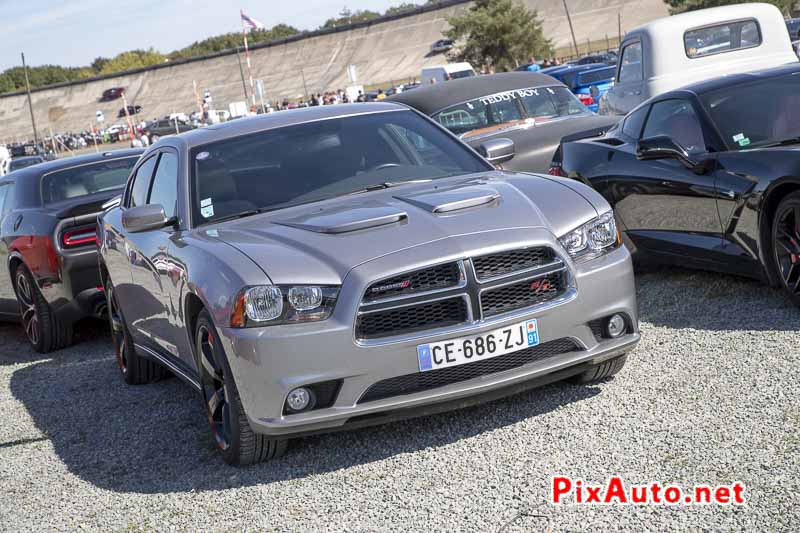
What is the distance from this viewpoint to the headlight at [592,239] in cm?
483

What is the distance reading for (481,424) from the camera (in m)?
5.00

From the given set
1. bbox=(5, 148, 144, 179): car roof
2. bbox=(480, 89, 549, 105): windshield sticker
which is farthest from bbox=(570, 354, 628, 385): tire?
bbox=(480, 89, 549, 105): windshield sticker

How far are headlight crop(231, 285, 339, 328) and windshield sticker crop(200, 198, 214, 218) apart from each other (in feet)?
3.79

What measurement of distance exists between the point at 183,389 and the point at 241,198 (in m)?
1.83

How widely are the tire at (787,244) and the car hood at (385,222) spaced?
5.18 ft

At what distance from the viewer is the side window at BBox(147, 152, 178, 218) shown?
19.2 ft

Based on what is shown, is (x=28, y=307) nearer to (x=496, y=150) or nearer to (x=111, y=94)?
(x=496, y=150)

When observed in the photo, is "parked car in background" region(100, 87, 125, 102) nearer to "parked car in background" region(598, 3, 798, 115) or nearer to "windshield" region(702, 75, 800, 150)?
"parked car in background" region(598, 3, 798, 115)

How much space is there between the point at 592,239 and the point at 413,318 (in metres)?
0.99

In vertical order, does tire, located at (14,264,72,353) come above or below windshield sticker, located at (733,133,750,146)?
below

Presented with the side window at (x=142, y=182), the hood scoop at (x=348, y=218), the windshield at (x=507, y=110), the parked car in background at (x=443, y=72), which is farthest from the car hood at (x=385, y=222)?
the parked car in background at (x=443, y=72)

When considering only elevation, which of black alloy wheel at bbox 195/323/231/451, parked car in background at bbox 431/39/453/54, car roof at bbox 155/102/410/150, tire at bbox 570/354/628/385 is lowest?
parked car in background at bbox 431/39/453/54

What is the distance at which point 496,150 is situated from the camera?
6207 millimetres

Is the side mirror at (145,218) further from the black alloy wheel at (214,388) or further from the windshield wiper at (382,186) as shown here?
the windshield wiper at (382,186)
